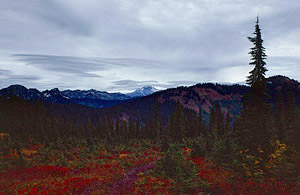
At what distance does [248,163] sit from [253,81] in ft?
25.0

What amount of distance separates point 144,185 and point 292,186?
982 centimetres

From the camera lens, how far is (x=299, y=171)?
36.2ft

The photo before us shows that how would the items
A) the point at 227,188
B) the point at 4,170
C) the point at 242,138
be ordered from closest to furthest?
the point at 227,188, the point at 242,138, the point at 4,170

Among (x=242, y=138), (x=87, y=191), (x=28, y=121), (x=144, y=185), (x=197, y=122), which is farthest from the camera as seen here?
(x=197, y=122)

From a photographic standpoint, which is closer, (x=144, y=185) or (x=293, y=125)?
(x=144, y=185)

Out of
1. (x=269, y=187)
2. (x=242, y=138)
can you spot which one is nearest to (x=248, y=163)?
(x=242, y=138)

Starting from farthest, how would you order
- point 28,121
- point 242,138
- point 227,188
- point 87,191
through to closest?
1. point 28,121
2. point 242,138
3. point 87,191
4. point 227,188

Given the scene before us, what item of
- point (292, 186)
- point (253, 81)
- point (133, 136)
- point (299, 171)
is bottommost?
point (133, 136)

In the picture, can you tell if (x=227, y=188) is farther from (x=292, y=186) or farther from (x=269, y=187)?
(x=292, y=186)

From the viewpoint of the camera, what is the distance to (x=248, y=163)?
47.2 feet

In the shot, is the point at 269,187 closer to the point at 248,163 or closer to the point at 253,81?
the point at 248,163

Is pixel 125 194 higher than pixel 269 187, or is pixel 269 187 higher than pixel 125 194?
pixel 269 187

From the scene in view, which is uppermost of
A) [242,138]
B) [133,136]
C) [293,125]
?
[293,125]

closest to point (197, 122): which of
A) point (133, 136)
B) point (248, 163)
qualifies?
point (133, 136)
